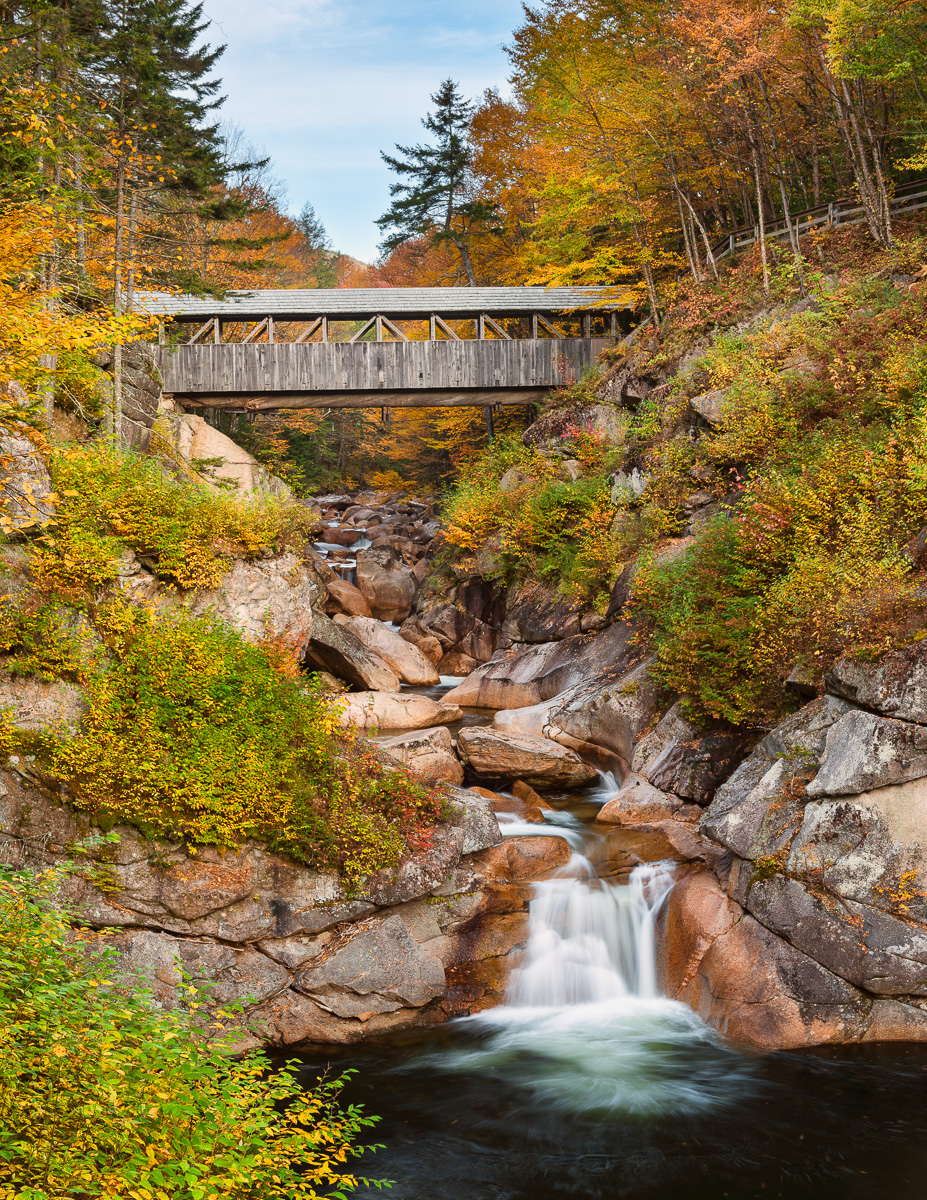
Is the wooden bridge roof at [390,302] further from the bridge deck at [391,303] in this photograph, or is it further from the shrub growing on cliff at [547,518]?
the shrub growing on cliff at [547,518]

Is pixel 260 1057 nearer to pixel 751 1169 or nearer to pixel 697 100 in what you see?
pixel 751 1169

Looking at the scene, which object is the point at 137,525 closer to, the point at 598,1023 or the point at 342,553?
the point at 598,1023

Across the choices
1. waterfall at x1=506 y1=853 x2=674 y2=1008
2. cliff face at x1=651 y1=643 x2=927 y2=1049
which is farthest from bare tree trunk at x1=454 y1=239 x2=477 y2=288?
waterfall at x1=506 y1=853 x2=674 y2=1008

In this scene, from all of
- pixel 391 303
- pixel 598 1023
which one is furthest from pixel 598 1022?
pixel 391 303

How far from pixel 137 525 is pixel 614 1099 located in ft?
23.9

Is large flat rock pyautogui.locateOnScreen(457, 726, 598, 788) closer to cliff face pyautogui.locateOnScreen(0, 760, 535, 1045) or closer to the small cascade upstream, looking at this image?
cliff face pyautogui.locateOnScreen(0, 760, 535, 1045)

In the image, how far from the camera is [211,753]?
23.7 ft

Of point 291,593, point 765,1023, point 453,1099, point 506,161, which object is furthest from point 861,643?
point 506,161

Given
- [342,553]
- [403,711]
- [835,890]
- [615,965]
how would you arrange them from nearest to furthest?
[835,890] → [615,965] → [403,711] → [342,553]

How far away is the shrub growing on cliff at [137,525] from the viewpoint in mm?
8070

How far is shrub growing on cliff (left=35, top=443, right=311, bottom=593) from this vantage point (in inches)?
318

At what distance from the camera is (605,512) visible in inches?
592

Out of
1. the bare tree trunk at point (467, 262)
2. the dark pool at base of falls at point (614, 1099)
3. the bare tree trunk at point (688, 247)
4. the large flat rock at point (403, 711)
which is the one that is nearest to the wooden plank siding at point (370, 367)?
the bare tree trunk at point (688, 247)

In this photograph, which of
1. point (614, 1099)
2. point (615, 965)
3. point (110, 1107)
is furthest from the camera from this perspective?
point (615, 965)
